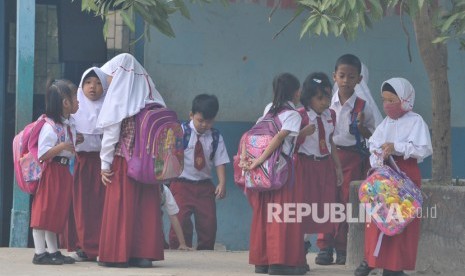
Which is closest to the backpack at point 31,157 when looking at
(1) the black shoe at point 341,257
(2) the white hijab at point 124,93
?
(2) the white hijab at point 124,93

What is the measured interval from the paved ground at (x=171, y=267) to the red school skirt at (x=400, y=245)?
22.5 inches

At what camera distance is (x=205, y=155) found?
1141 centimetres

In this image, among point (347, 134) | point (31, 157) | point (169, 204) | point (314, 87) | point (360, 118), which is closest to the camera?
point (31, 157)

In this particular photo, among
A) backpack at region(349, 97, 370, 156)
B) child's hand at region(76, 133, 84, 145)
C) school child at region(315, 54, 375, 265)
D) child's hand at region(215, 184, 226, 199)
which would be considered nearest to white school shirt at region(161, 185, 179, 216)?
child's hand at region(215, 184, 226, 199)

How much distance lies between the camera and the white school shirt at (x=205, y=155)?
37.3 ft

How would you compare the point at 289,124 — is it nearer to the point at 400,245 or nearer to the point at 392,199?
the point at 392,199

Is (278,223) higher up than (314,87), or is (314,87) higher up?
(314,87)

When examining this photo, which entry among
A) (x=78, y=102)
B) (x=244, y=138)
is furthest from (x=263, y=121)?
(x=78, y=102)

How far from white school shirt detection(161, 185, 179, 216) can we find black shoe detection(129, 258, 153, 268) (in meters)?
1.10

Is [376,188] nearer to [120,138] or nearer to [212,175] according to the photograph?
[120,138]

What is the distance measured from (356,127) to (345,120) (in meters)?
0.13

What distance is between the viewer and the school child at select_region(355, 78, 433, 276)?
9.05 meters

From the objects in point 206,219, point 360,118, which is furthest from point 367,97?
point 206,219

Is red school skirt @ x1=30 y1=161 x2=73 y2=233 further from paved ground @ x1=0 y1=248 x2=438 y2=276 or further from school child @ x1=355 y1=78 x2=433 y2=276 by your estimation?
school child @ x1=355 y1=78 x2=433 y2=276
